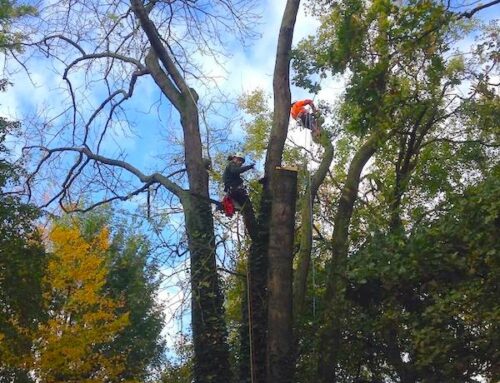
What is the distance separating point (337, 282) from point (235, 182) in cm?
188

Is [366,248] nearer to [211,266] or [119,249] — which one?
[211,266]

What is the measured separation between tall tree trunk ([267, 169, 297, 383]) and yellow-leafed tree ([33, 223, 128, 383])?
9.88m

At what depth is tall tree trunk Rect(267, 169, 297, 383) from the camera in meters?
7.08

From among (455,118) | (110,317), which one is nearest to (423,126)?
(455,118)

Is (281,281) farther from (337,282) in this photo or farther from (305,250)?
(305,250)

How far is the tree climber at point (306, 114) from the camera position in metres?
10.2

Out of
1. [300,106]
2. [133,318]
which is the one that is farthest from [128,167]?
[133,318]

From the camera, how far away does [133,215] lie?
972 cm

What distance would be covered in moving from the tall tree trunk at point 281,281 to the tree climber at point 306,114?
260 centimetres

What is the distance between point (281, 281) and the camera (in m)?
7.41

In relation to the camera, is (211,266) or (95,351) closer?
(211,266)

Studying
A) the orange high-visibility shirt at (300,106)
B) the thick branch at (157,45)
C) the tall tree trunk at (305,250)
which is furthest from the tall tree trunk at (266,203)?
the orange high-visibility shirt at (300,106)

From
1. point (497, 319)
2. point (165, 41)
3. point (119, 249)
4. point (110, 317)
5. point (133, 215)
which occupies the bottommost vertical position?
point (497, 319)

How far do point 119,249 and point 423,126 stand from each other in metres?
13.2
